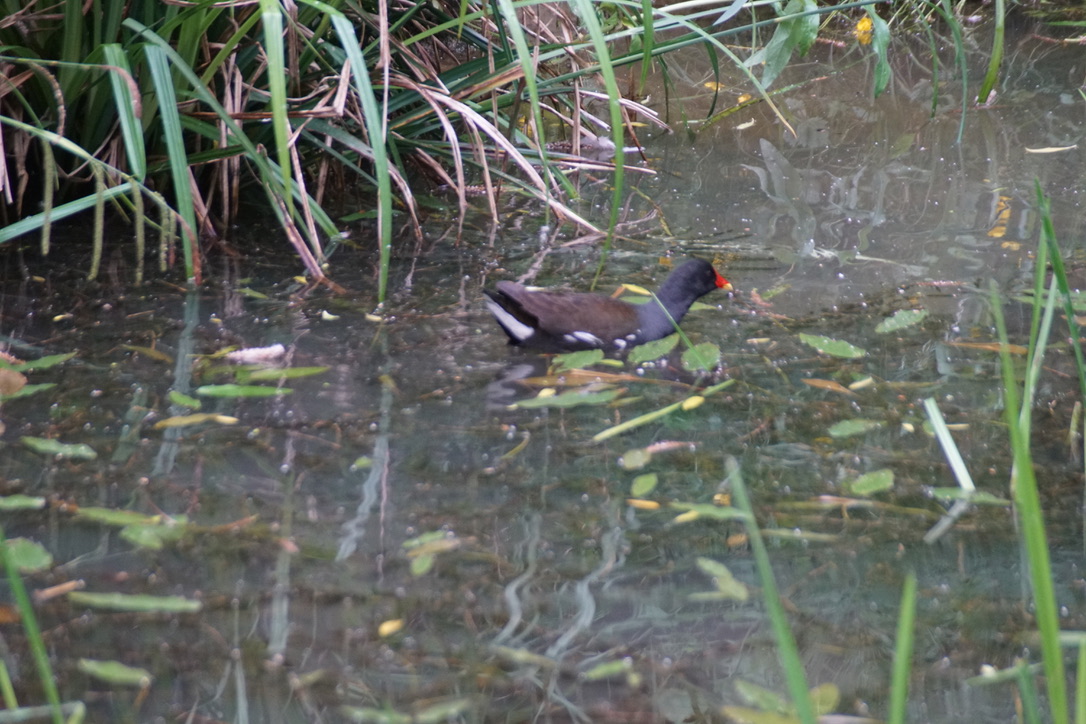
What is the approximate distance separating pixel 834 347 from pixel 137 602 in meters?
2.12

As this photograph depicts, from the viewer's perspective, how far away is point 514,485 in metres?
2.54

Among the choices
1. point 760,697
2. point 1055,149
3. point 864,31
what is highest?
point 864,31

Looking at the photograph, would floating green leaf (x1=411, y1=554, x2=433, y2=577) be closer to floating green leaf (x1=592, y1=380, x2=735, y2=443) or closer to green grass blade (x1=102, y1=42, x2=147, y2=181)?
floating green leaf (x1=592, y1=380, x2=735, y2=443)

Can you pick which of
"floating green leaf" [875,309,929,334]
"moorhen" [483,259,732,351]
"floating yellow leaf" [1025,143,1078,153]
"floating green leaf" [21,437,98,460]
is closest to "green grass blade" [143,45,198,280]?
"floating green leaf" [21,437,98,460]

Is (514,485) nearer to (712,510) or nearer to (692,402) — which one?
(712,510)

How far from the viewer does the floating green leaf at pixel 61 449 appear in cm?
256

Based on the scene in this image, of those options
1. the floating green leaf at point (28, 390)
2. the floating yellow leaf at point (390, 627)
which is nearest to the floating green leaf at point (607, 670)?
the floating yellow leaf at point (390, 627)

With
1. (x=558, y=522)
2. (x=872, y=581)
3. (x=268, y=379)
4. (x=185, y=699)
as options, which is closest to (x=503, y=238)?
(x=268, y=379)

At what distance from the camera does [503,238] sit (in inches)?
175

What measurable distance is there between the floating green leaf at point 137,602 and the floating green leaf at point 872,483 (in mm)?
1458

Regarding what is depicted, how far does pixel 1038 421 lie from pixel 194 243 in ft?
7.94

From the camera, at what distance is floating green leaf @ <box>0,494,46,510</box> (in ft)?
7.65

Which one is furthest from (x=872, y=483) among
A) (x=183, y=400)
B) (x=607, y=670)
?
(x=183, y=400)

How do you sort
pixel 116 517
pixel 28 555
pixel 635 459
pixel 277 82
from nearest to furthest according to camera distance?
pixel 28 555 < pixel 116 517 < pixel 277 82 < pixel 635 459
